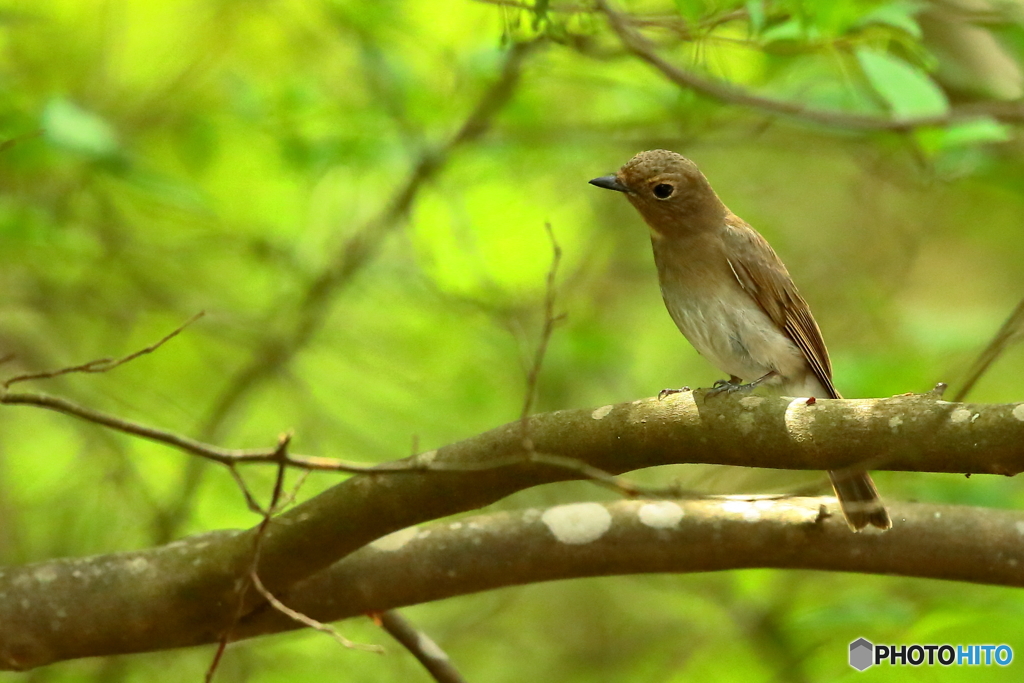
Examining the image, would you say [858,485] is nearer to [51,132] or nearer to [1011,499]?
[1011,499]

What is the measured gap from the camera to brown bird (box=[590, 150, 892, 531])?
464cm

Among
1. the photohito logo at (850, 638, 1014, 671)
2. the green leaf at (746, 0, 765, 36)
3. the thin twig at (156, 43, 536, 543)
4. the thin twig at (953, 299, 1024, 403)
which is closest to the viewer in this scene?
the thin twig at (953, 299, 1024, 403)

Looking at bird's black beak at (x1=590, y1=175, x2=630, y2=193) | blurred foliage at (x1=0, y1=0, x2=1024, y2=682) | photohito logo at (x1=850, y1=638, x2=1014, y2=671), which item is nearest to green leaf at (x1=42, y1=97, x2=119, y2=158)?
blurred foliage at (x1=0, y1=0, x2=1024, y2=682)

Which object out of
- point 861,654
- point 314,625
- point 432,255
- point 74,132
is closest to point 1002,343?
point 861,654

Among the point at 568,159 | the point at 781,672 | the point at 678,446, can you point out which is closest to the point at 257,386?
the point at 568,159

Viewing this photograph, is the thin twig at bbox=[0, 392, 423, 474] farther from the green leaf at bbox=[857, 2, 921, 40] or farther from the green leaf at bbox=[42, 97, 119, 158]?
the green leaf at bbox=[857, 2, 921, 40]

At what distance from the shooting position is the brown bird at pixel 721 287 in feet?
15.2

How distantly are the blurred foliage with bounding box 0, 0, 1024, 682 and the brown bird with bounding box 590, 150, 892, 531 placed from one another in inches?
11.6

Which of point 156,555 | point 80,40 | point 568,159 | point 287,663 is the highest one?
point 80,40

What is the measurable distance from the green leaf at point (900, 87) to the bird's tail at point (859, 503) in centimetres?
131

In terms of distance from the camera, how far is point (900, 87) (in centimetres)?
374

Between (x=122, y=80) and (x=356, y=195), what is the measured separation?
1671mm

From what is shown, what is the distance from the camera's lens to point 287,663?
5.77m

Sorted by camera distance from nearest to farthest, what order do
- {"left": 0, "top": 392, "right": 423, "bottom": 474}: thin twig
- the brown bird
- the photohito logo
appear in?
{"left": 0, "top": 392, "right": 423, "bottom": 474}: thin twig < the photohito logo < the brown bird
